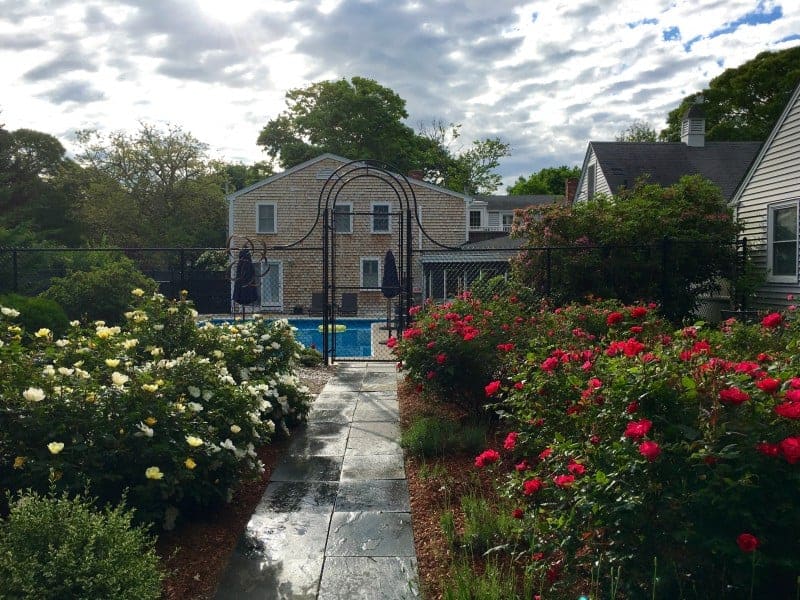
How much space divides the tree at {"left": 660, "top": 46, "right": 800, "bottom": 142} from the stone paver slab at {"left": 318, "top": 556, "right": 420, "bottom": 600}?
1215 inches

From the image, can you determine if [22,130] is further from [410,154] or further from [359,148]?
[410,154]

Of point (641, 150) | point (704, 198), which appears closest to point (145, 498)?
point (704, 198)

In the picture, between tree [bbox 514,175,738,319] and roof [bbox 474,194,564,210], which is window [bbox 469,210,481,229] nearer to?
roof [bbox 474,194,564,210]

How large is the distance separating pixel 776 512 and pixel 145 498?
2925 millimetres

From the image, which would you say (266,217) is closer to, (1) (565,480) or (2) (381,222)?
(2) (381,222)

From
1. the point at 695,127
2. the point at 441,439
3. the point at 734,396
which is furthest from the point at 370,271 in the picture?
the point at 734,396

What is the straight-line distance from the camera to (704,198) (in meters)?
11.9

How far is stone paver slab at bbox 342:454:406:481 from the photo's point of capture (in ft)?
15.9

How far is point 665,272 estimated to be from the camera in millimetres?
10266

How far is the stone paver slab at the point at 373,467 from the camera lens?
4.83 metres

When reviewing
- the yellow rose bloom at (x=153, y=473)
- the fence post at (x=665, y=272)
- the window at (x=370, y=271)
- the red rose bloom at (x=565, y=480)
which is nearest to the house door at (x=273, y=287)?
the window at (x=370, y=271)

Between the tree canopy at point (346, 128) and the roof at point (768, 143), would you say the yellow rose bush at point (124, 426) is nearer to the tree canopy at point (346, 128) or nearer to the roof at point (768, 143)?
the roof at point (768, 143)

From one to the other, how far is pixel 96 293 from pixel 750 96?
3014 centimetres

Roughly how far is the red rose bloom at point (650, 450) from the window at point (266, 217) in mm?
23211
